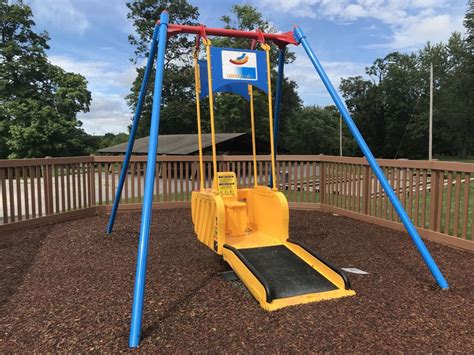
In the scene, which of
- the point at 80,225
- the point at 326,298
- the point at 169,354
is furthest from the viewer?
the point at 80,225

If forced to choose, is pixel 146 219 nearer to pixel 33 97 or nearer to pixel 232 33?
pixel 232 33

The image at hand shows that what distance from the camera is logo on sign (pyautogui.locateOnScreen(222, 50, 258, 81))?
189 inches

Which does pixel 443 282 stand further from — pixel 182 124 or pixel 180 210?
pixel 182 124

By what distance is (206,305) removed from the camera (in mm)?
3389

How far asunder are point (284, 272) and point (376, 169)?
5.05 ft

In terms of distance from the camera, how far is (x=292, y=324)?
2.98 meters

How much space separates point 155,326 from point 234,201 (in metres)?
2.37

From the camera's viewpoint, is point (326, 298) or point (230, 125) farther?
point (230, 125)

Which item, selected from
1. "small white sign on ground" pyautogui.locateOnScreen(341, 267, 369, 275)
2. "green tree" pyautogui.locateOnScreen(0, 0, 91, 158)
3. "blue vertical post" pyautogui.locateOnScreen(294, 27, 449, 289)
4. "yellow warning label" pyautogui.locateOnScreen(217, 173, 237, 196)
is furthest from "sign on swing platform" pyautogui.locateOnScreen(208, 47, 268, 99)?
"green tree" pyautogui.locateOnScreen(0, 0, 91, 158)

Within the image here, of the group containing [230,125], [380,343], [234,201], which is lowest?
[380,343]

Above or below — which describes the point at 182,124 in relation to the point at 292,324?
above

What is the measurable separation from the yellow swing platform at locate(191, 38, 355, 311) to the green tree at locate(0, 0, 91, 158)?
2862 cm

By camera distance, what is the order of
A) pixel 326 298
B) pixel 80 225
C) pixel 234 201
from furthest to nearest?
pixel 80 225
pixel 234 201
pixel 326 298

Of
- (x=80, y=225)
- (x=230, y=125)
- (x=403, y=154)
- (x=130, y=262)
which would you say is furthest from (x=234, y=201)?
(x=403, y=154)
